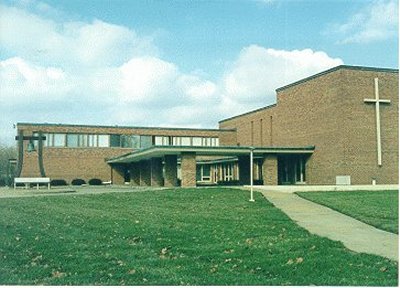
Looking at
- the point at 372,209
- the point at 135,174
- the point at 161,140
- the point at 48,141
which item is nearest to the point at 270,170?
the point at 135,174

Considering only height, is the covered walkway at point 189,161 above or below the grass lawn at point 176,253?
above

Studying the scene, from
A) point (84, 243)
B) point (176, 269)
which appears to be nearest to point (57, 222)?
point (84, 243)

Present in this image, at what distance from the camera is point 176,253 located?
9125mm

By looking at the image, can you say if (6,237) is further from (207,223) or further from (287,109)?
(287,109)

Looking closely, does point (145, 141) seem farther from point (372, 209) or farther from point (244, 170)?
point (372, 209)

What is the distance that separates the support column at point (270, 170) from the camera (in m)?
38.7

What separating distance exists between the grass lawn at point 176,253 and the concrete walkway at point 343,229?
0.46m

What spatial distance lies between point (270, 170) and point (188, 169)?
716 cm

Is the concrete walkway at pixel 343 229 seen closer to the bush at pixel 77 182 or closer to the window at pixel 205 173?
the bush at pixel 77 182

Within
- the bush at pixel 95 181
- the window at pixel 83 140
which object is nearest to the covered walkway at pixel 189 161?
the bush at pixel 95 181

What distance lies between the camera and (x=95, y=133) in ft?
192

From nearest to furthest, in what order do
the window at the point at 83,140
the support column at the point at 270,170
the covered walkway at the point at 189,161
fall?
the covered walkway at the point at 189,161, the support column at the point at 270,170, the window at the point at 83,140

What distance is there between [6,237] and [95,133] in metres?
48.1

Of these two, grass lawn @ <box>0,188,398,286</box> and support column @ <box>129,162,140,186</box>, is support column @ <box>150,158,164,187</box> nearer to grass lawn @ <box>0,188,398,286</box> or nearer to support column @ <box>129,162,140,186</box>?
support column @ <box>129,162,140,186</box>
